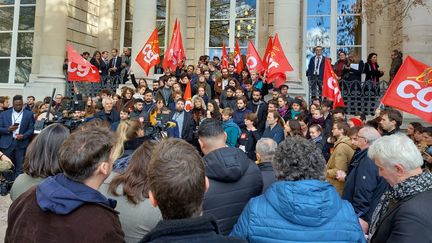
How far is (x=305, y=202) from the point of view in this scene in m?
2.43

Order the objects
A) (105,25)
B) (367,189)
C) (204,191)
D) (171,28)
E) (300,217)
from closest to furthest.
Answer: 1. (204,191)
2. (300,217)
3. (367,189)
4. (171,28)
5. (105,25)

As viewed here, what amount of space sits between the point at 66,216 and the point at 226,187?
1.29 metres

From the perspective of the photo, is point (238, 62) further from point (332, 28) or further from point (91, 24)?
point (91, 24)

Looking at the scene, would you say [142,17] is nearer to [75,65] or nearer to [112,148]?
[75,65]

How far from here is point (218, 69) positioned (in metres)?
14.2

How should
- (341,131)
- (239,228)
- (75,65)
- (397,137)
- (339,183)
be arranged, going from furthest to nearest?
(75,65) → (341,131) → (339,183) → (397,137) → (239,228)

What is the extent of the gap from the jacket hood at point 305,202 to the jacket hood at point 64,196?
944 millimetres

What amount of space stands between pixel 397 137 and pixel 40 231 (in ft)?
7.43

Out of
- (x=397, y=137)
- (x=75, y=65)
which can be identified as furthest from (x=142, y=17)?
(x=397, y=137)

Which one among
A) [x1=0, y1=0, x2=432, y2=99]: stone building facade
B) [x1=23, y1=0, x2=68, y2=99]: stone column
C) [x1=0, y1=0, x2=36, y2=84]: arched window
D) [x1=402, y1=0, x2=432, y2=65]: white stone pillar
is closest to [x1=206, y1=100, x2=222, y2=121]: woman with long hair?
[x1=0, y1=0, x2=432, y2=99]: stone building facade

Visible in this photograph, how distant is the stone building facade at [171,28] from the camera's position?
50.6 feet

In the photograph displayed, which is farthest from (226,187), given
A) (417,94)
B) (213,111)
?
(213,111)

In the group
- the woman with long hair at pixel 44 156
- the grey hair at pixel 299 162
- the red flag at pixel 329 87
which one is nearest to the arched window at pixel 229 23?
the red flag at pixel 329 87

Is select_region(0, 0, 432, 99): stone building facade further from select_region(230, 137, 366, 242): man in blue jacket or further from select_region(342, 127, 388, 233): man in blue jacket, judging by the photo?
select_region(230, 137, 366, 242): man in blue jacket
